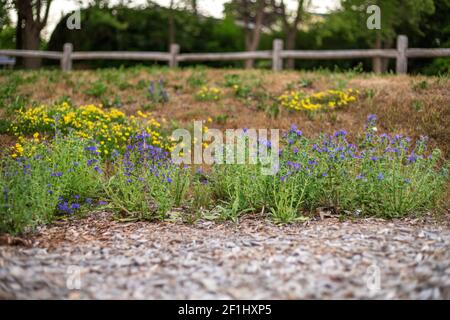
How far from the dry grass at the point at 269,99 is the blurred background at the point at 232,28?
313 centimetres

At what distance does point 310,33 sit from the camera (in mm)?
20438

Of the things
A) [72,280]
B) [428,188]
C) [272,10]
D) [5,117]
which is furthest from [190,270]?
[272,10]

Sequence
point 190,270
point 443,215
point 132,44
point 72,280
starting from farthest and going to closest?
1. point 132,44
2. point 443,215
3. point 190,270
4. point 72,280

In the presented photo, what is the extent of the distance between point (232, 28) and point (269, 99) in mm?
11986

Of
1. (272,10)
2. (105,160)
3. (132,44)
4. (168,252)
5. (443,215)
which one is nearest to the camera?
(168,252)

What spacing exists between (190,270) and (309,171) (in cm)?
238

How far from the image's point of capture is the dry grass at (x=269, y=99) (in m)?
9.23

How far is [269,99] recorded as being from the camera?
10.8 meters

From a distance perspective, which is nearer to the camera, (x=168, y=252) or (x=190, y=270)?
(x=190, y=270)

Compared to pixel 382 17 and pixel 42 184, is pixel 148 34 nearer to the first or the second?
pixel 382 17

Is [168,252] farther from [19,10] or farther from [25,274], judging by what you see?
[19,10]

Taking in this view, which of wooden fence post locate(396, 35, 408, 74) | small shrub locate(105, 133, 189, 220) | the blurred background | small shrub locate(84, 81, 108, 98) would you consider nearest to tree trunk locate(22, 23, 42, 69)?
the blurred background

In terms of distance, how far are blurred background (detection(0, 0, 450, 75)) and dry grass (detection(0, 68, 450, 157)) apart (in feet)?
10.3

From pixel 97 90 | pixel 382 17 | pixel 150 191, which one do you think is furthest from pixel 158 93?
pixel 382 17
